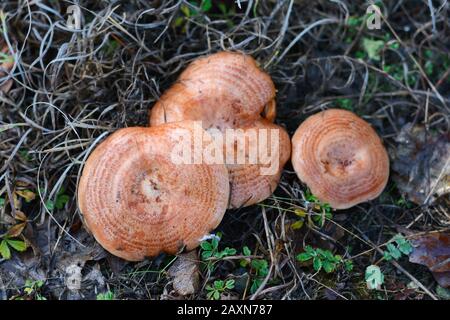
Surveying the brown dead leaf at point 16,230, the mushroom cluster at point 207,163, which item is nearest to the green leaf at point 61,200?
the brown dead leaf at point 16,230

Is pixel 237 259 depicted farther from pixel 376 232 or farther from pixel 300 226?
pixel 376 232

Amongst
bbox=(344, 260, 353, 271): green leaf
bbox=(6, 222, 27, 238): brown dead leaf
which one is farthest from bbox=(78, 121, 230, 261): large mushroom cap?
bbox=(344, 260, 353, 271): green leaf

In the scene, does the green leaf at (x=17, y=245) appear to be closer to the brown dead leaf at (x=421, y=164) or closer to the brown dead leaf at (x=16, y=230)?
the brown dead leaf at (x=16, y=230)

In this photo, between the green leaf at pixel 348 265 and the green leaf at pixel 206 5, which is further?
the green leaf at pixel 206 5

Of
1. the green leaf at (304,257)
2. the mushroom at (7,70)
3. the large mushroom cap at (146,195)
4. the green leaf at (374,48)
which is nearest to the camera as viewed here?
the large mushroom cap at (146,195)

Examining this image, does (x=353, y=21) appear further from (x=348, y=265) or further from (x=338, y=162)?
(x=348, y=265)

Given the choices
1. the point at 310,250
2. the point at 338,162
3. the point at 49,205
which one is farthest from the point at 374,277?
the point at 49,205

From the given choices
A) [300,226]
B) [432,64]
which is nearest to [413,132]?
[432,64]
